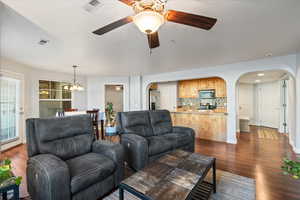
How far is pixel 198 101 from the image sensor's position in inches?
247

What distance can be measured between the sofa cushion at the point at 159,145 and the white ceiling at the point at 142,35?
1.83 meters

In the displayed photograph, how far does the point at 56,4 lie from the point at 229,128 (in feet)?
15.3

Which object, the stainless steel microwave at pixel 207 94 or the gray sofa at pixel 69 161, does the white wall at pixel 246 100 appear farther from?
the gray sofa at pixel 69 161

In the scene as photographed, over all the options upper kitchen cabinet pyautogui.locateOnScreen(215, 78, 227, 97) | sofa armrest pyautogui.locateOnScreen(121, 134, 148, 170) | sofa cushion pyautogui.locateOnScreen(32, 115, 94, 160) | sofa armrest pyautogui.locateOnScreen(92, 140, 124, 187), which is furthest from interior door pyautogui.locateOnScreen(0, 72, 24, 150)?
upper kitchen cabinet pyautogui.locateOnScreen(215, 78, 227, 97)

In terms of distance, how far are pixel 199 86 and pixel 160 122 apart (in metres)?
3.29

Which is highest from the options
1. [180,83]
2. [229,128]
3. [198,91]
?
[180,83]

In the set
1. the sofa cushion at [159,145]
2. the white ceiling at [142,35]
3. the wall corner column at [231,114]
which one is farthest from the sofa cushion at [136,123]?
the wall corner column at [231,114]

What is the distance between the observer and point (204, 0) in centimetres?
153

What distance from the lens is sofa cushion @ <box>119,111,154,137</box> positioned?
9.32 ft

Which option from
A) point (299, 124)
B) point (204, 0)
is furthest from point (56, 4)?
point (299, 124)

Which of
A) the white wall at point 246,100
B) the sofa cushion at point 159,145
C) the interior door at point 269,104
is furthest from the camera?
the white wall at point 246,100

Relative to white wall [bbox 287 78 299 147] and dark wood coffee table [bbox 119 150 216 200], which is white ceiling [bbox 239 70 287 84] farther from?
dark wood coffee table [bbox 119 150 216 200]

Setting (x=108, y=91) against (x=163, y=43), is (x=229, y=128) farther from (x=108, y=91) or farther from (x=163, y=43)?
(x=108, y=91)

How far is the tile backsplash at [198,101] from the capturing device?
5.79 m
